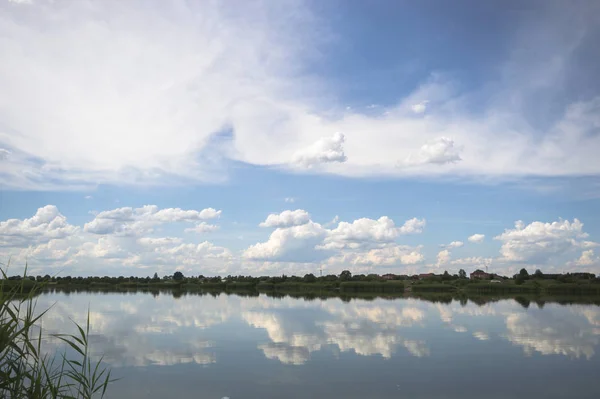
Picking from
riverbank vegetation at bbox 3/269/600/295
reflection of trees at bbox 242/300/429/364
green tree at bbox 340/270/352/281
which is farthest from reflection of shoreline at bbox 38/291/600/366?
green tree at bbox 340/270/352/281

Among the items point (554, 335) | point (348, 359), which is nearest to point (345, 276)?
point (554, 335)

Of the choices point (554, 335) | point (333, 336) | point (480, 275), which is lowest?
point (554, 335)

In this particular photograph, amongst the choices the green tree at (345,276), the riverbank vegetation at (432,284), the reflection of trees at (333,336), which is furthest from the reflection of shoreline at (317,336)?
the green tree at (345,276)

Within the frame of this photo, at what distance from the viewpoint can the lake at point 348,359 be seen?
1830 centimetres

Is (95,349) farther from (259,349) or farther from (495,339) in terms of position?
(495,339)

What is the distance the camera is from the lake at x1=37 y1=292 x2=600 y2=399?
18297 millimetres

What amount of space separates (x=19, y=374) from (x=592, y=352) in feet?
101

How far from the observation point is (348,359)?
24141 millimetres

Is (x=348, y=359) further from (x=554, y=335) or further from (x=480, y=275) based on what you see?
(x=480, y=275)

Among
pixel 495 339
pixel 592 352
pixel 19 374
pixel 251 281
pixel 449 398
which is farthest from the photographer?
pixel 251 281

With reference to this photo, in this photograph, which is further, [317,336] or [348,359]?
[317,336]

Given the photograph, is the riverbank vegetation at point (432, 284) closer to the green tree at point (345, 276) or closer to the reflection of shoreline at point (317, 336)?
the green tree at point (345, 276)

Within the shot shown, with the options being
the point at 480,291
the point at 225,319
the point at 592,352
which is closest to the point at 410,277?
the point at 480,291

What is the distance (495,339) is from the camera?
105 feet
